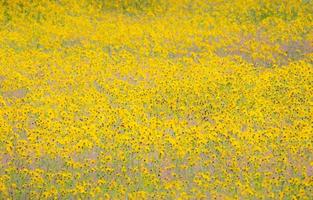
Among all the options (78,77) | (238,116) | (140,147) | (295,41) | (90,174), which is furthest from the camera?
(295,41)

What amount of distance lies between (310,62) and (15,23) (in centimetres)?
863

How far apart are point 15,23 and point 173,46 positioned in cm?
494

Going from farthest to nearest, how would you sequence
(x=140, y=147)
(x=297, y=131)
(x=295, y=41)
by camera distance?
(x=295, y=41) → (x=297, y=131) → (x=140, y=147)

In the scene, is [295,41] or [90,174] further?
[295,41]

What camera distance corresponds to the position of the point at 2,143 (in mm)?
11344

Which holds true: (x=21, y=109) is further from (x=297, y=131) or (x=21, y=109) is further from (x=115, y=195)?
(x=297, y=131)

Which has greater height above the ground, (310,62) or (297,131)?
(297,131)

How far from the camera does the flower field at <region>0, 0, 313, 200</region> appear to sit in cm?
1030

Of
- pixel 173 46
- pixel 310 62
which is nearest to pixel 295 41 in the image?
pixel 310 62

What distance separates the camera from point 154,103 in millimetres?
13609

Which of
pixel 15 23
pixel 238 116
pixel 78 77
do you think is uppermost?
pixel 238 116

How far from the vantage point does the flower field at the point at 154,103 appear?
10.3 metres

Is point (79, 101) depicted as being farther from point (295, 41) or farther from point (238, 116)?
point (295, 41)

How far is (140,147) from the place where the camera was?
11.2 m
